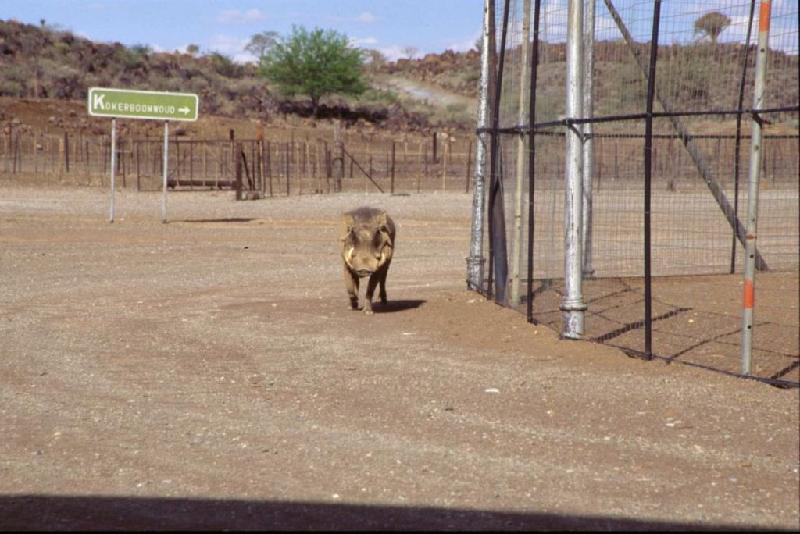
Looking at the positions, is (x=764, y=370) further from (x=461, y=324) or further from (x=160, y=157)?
(x=160, y=157)

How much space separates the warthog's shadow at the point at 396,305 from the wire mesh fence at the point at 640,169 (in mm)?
953

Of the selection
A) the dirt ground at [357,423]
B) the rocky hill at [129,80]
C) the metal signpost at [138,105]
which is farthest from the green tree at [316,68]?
the dirt ground at [357,423]

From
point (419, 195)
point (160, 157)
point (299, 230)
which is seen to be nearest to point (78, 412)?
point (299, 230)

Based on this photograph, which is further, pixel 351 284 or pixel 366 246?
pixel 351 284

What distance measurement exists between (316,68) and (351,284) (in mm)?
67514

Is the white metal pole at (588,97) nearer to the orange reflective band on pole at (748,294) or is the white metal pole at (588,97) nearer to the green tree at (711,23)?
the green tree at (711,23)

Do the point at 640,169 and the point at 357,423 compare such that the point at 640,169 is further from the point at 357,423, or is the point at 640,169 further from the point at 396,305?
the point at 357,423

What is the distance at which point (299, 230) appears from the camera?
91.1 ft

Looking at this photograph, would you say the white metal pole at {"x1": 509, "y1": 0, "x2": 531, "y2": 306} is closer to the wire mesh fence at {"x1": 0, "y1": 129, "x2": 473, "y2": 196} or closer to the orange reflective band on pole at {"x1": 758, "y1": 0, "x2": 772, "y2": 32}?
the orange reflective band on pole at {"x1": 758, "y1": 0, "x2": 772, "y2": 32}

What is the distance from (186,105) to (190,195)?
16446 millimetres

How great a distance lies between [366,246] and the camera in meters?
13.6

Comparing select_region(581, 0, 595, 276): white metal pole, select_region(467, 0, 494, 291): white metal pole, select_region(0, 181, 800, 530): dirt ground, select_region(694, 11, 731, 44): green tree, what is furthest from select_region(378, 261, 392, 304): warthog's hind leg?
select_region(694, 11, 731, 44): green tree

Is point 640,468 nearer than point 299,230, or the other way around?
point 640,468

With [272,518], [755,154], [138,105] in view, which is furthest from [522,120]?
[138,105]
